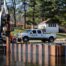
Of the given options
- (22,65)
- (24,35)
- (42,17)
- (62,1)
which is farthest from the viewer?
(42,17)

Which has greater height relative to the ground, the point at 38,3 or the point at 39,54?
the point at 38,3

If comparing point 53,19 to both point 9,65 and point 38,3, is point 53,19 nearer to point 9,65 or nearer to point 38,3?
point 38,3

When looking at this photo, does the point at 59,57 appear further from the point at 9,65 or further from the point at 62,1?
the point at 62,1

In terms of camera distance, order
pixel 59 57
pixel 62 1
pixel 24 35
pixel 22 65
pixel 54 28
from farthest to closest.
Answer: pixel 54 28 → pixel 62 1 → pixel 24 35 → pixel 59 57 → pixel 22 65

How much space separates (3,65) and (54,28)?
7825 centimetres

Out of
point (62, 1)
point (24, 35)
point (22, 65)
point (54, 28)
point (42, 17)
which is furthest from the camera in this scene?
point (54, 28)

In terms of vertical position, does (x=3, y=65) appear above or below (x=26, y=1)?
below

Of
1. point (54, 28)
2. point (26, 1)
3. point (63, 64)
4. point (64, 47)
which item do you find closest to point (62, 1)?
point (26, 1)

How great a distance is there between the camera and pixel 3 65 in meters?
19.3

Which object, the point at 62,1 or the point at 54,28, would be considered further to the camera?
the point at 54,28

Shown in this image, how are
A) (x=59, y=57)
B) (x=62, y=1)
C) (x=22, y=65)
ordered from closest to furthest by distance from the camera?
(x=22, y=65)
(x=59, y=57)
(x=62, y=1)

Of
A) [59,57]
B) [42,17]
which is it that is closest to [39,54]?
[59,57]

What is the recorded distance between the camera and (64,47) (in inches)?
1019

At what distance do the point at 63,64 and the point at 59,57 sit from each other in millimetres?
4565
